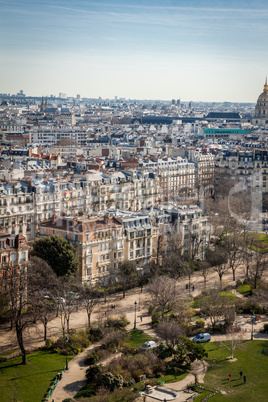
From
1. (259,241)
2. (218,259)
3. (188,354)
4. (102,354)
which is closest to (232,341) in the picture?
(188,354)

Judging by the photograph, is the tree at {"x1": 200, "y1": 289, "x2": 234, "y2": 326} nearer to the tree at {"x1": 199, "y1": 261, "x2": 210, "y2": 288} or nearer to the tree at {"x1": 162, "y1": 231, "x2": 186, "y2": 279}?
the tree at {"x1": 162, "y1": 231, "x2": 186, "y2": 279}

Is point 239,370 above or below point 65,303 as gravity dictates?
below

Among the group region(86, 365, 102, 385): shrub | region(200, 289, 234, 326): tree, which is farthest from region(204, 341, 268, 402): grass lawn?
region(86, 365, 102, 385): shrub

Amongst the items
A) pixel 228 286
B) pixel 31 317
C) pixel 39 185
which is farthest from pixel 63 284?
pixel 39 185

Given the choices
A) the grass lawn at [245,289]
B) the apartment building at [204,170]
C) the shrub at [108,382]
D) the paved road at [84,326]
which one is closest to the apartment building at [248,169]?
the apartment building at [204,170]

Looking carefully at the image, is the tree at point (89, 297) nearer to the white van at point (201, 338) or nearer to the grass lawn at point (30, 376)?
the grass lawn at point (30, 376)

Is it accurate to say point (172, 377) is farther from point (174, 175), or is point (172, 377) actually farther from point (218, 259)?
point (174, 175)
